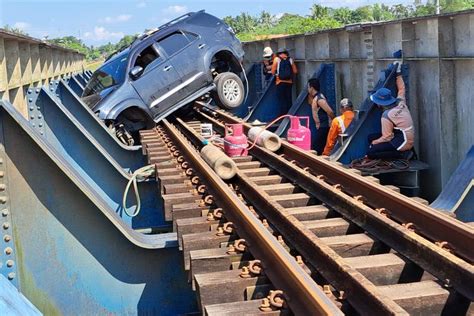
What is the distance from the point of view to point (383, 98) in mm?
8961

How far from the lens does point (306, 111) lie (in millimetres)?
12828

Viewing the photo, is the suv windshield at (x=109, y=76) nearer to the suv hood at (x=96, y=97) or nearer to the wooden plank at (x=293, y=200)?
the suv hood at (x=96, y=97)

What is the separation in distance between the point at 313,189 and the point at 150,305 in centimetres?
239

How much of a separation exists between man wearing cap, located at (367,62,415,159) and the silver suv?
5203mm

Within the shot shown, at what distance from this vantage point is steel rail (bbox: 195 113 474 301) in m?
3.65

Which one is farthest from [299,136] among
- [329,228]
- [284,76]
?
[284,76]

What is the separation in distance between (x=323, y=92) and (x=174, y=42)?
317 centimetres

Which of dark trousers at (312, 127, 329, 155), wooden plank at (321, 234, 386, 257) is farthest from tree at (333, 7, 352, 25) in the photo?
wooden plank at (321, 234, 386, 257)

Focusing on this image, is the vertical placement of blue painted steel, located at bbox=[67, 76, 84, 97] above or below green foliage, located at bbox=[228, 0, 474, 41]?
below

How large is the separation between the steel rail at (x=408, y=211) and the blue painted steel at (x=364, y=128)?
103 inches

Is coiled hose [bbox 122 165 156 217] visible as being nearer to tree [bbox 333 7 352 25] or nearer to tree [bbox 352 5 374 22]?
tree [bbox 352 5 374 22]

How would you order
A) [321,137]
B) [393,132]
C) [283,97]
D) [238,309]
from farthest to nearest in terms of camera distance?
[283,97] < [321,137] < [393,132] < [238,309]

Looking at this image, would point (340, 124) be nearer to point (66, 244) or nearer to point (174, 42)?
point (174, 42)

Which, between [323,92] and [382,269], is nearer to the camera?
[382,269]
